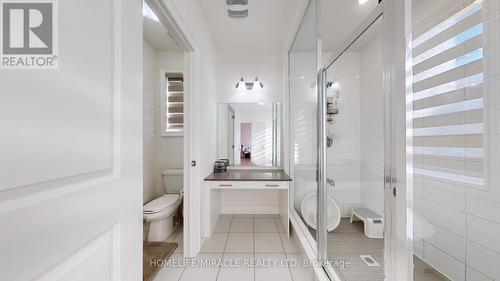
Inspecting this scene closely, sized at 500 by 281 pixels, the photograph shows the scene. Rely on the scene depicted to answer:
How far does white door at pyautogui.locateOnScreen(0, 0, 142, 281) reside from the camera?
0.41m

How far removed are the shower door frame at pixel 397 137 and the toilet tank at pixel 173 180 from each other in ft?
8.25

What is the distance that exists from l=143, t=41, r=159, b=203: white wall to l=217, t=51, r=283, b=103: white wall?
95cm

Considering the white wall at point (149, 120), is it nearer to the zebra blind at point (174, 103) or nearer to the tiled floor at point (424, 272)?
the zebra blind at point (174, 103)

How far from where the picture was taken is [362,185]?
1.73 m

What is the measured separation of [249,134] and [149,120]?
57.9 inches

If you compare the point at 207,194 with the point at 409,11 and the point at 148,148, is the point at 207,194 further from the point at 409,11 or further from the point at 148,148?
the point at 409,11

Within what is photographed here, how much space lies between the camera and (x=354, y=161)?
1872 mm

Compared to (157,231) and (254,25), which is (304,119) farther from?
(157,231)

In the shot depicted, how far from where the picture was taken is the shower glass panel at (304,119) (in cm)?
201

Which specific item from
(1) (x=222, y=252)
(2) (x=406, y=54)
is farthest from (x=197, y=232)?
(2) (x=406, y=54)

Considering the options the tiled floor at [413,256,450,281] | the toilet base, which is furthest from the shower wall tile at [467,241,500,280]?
the toilet base

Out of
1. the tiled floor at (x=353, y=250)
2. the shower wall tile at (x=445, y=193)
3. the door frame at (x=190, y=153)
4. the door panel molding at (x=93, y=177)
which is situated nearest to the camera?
the door panel molding at (x=93, y=177)

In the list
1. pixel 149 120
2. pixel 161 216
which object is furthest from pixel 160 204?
pixel 149 120

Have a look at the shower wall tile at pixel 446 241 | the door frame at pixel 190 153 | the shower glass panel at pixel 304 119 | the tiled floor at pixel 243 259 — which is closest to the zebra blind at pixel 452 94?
the shower wall tile at pixel 446 241
